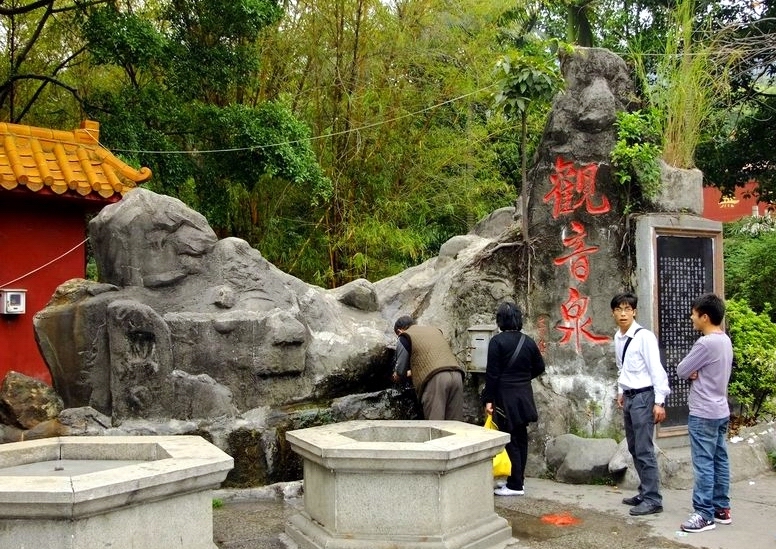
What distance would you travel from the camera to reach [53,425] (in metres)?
5.62

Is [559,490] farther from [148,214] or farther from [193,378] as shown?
[148,214]

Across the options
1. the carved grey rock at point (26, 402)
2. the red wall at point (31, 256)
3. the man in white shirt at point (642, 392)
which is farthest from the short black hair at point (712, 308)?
the red wall at point (31, 256)

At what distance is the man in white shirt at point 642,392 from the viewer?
4895 mm

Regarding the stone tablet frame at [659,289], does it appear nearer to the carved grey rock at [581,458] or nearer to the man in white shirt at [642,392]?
the carved grey rock at [581,458]

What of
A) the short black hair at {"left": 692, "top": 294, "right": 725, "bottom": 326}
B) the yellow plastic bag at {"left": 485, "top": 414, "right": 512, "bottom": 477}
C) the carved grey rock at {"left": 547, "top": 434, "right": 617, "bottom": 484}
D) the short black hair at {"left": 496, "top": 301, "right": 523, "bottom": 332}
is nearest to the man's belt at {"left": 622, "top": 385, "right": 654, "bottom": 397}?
the short black hair at {"left": 692, "top": 294, "right": 725, "bottom": 326}

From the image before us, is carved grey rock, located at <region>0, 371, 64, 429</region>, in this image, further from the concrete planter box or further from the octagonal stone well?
the octagonal stone well

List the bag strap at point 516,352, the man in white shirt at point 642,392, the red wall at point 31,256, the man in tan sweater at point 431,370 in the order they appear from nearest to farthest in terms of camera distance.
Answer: the man in white shirt at point 642,392, the bag strap at point 516,352, the man in tan sweater at point 431,370, the red wall at point 31,256

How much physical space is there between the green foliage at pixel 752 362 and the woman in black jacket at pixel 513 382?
8.97 ft

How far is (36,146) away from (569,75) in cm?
583

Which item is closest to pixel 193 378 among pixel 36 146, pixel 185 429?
pixel 185 429

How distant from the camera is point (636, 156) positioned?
6.35 m

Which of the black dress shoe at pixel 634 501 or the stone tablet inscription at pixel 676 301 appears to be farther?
the stone tablet inscription at pixel 676 301

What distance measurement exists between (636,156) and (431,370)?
2.64m

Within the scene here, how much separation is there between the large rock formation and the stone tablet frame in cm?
22
